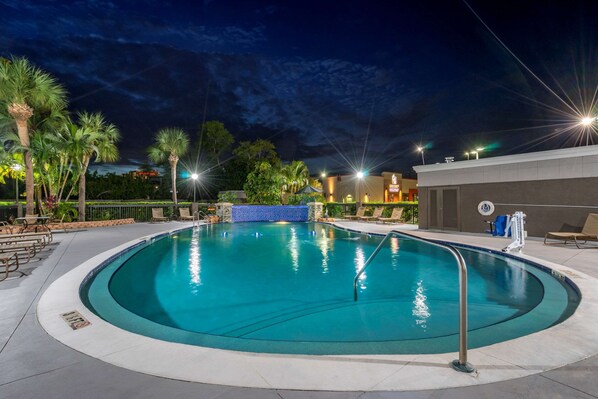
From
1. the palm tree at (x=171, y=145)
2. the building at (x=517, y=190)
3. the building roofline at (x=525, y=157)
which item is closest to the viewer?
the building roofline at (x=525, y=157)

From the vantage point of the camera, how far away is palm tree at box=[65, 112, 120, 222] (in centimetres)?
1596

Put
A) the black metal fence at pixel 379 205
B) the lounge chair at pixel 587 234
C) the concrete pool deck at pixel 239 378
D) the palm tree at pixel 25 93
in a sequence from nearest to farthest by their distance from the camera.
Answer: the concrete pool deck at pixel 239 378
the lounge chair at pixel 587 234
the palm tree at pixel 25 93
the black metal fence at pixel 379 205

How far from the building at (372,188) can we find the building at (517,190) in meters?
26.5

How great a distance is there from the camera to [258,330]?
461 centimetres

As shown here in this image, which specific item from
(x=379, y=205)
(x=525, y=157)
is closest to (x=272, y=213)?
(x=379, y=205)

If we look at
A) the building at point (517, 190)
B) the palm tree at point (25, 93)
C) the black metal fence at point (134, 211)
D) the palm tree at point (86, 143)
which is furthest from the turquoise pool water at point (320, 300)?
the palm tree at point (86, 143)

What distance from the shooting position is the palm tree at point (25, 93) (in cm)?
1305

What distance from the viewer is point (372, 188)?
4412 centimetres

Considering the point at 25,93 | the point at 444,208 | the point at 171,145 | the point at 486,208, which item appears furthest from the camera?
the point at 171,145

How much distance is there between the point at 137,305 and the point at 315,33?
2504 cm

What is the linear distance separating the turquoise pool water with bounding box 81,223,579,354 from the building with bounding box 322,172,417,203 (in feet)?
111

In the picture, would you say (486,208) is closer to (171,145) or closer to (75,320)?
(75,320)

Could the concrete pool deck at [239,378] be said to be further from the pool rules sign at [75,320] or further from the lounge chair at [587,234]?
the lounge chair at [587,234]

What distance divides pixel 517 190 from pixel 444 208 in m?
3.26
